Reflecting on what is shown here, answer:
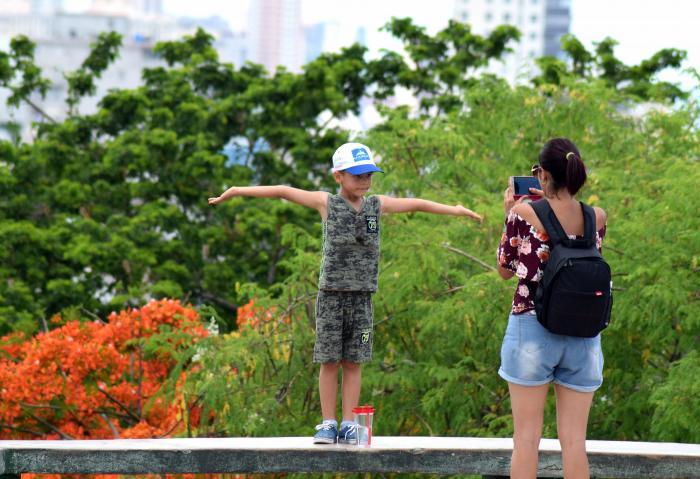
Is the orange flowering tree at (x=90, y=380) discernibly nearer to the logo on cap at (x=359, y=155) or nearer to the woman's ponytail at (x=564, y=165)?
the logo on cap at (x=359, y=155)

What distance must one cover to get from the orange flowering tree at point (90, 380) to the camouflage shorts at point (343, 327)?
5604mm

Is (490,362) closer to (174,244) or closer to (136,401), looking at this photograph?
(136,401)

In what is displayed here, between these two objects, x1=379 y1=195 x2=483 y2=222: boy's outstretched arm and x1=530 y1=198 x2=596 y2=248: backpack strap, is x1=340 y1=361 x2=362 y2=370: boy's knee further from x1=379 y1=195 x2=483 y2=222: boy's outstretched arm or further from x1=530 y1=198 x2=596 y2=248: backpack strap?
x1=530 y1=198 x2=596 y2=248: backpack strap

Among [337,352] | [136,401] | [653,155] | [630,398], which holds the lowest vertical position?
[136,401]

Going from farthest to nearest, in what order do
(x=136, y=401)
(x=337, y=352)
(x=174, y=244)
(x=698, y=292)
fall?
(x=174, y=244)
(x=136, y=401)
(x=698, y=292)
(x=337, y=352)

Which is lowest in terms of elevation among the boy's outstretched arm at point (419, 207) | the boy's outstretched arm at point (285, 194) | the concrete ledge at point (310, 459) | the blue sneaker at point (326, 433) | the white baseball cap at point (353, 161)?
the concrete ledge at point (310, 459)

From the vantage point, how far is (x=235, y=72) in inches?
919

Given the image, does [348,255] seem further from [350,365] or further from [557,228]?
[557,228]

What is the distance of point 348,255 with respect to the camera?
6312mm

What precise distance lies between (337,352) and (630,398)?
3036 millimetres

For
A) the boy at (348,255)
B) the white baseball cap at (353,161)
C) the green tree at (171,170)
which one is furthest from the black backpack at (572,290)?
the green tree at (171,170)

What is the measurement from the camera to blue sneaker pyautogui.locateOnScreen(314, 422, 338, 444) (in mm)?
6523

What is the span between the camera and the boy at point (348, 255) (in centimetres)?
627

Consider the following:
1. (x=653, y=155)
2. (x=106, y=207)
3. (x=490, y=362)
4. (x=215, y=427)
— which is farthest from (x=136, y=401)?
(x=106, y=207)
